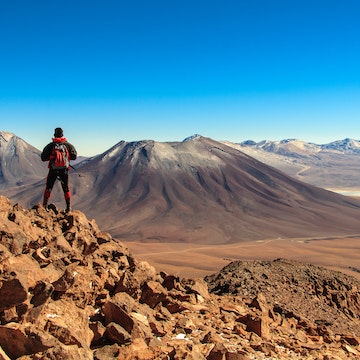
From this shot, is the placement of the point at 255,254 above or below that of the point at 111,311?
below

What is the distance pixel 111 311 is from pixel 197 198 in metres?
84.4

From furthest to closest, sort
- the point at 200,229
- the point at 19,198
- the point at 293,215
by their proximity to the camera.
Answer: the point at 19,198, the point at 293,215, the point at 200,229

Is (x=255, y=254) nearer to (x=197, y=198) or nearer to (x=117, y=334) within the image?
(x=197, y=198)

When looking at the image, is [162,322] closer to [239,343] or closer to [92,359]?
[239,343]

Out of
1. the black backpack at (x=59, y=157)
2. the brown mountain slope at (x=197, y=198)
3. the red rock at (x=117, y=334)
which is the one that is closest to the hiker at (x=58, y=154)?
the black backpack at (x=59, y=157)

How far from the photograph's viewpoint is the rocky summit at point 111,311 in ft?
15.3

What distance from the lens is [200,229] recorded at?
71688 millimetres

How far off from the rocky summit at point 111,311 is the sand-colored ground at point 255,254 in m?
25.2

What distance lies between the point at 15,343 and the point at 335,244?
195 feet

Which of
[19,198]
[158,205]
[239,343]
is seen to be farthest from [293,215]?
[239,343]

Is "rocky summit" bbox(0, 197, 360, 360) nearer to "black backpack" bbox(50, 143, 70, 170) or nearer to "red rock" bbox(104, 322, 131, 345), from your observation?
"red rock" bbox(104, 322, 131, 345)

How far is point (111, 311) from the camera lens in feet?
18.0

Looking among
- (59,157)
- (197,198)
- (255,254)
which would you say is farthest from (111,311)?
(197,198)

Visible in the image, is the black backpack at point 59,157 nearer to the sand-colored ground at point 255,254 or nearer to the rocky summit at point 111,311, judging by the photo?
the rocky summit at point 111,311
